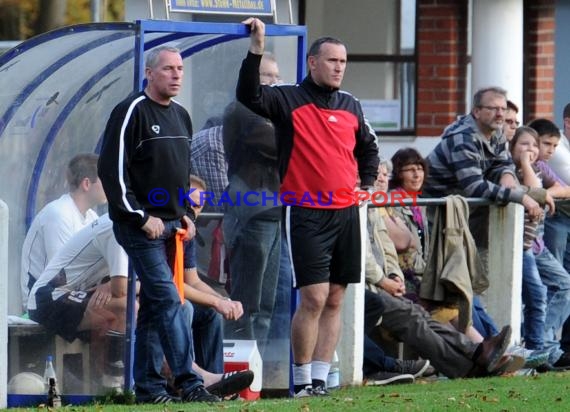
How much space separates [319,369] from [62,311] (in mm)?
1702

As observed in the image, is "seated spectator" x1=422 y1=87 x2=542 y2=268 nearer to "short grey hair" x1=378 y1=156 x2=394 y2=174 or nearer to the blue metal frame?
"short grey hair" x1=378 y1=156 x2=394 y2=174

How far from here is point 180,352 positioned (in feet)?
32.4

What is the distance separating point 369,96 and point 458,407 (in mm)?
9528

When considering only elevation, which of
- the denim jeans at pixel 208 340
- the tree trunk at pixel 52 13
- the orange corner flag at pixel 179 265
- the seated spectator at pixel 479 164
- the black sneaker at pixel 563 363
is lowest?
the black sneaker at pixel 563 363

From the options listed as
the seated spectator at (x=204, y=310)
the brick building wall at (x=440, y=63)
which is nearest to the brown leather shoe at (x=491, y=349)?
the seated spectator at (x=204, y=310)

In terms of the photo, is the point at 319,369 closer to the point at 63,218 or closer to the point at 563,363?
the point at 63,218

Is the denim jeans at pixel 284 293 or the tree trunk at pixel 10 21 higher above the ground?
the tree trunk at pixel 10 21

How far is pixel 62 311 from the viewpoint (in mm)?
10297

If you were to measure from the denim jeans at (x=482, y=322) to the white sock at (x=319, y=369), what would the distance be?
95.0 inches

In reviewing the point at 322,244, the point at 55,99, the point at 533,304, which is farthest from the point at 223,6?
the point at 533,304

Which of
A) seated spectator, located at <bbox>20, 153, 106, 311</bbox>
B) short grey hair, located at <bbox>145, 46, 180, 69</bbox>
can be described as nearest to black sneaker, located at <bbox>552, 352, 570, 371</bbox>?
seated spectator, located at <bbox>20, 153, 106, 311</bbox>

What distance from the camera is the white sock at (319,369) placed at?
418 inches

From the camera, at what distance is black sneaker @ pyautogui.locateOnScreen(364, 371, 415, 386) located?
1185 cm

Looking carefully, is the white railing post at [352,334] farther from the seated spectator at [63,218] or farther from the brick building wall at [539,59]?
the brick building wall at [539,59]
